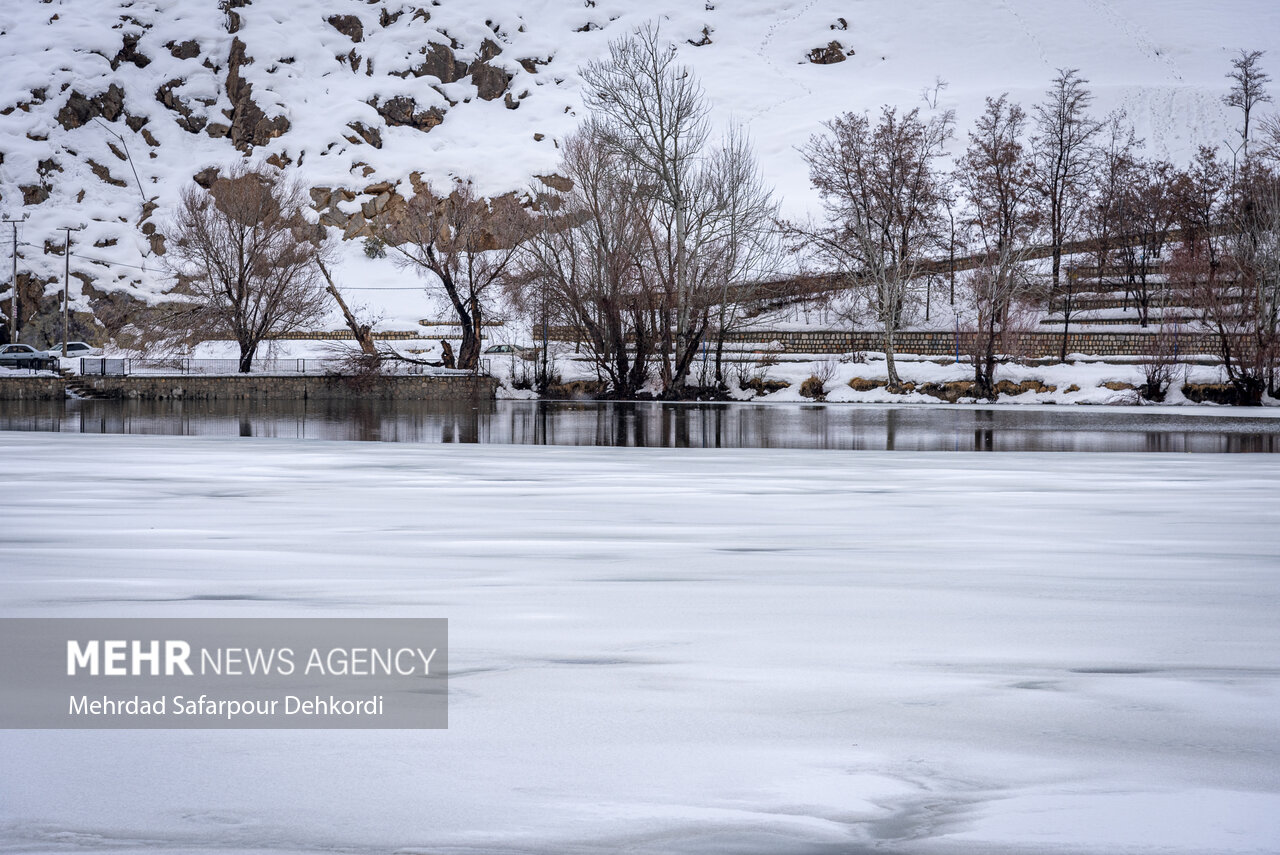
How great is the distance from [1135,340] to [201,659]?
51.3 m

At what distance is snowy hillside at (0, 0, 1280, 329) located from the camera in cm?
9525

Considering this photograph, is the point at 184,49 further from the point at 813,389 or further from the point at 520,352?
the point at 813,389

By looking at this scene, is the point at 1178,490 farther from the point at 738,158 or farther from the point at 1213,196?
→ the point at 1213,196

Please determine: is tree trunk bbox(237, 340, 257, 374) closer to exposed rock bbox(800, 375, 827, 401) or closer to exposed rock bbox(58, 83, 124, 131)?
exposed rock bbox(800, 375, 827, 401)

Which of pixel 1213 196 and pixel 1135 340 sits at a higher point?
pixel 1213 196

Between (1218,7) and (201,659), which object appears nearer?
(201,659)

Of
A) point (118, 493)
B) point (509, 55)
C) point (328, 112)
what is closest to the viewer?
point (118, 493)

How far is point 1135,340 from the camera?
50.3m

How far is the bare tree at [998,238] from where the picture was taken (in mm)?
42500

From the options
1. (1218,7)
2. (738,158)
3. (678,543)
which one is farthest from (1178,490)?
(1218,7)

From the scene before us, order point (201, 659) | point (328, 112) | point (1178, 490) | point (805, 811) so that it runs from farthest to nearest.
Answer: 1. point (328, 112)
2. point (1178, 490)
3. point (201, 659)
4. point (805, 811)

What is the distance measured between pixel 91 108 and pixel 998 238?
286 ft

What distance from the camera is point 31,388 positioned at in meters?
47.5

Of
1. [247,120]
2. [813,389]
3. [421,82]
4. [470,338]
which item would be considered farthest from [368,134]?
[813,389]
